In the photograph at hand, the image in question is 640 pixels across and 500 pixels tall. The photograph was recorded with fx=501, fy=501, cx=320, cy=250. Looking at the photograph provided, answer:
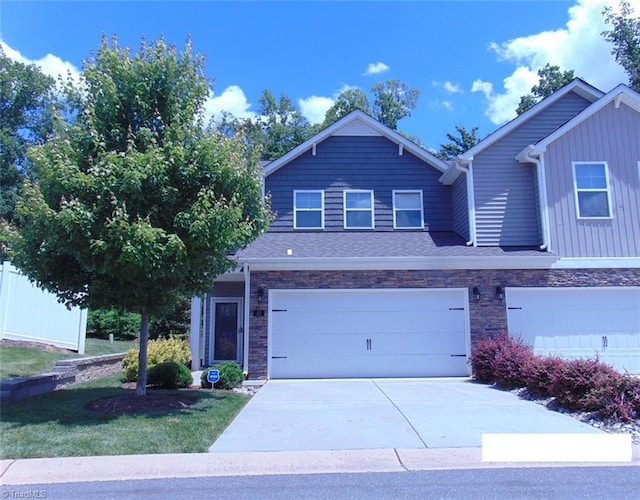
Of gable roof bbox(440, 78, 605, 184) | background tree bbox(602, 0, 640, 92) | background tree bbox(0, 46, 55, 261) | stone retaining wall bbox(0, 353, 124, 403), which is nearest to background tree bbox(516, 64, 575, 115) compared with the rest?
background tree bbox(602, 0, 640, 92)

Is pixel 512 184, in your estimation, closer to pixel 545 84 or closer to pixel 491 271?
pixel 491 271

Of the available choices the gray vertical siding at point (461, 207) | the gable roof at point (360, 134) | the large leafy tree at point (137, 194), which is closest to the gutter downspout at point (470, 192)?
the gray vertical siding at point (461, 207)

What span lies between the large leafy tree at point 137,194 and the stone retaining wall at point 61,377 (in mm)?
1825

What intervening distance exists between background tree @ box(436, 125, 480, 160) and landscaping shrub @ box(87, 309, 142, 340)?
20.8 meters

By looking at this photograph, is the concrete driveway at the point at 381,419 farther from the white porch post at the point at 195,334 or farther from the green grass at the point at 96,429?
the white porch post at the point at 195,334

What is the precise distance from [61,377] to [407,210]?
10.3 m

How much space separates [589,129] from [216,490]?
13.4 m

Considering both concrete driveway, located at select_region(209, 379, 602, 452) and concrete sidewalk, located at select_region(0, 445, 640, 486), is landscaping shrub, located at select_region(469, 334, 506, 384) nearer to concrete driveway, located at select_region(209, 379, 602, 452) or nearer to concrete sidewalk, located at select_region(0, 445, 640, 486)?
concrete driveway, located at select_region(209, 379, 602, 452)

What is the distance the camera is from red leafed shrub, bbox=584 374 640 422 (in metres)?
7.29

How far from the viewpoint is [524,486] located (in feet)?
16.5

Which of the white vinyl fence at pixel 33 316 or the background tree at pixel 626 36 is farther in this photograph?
the background tree at pixel 626 36

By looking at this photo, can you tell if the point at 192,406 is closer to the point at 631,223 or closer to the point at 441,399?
the point at 441,399

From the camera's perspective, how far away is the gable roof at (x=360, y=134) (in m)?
15.5

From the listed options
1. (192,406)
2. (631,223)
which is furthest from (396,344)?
(631,223)
